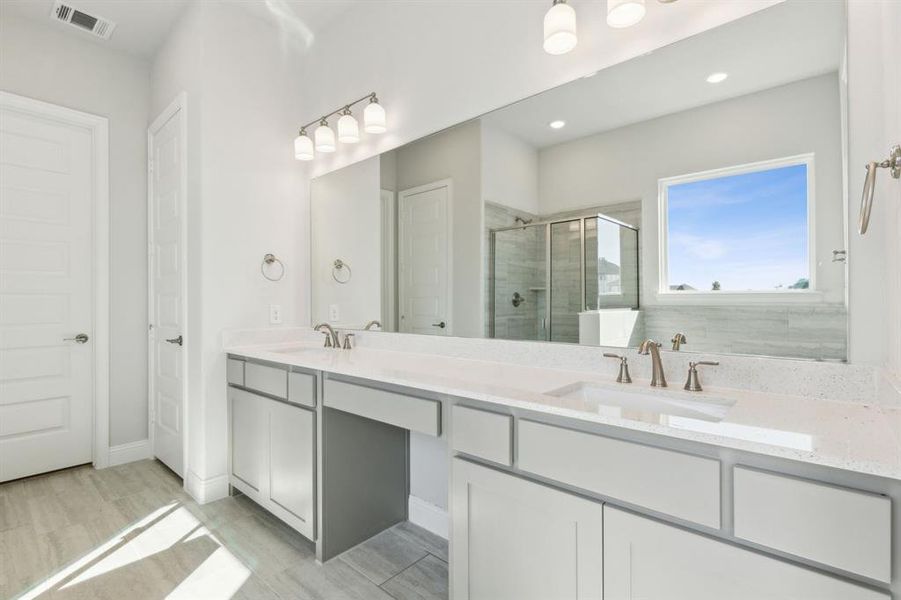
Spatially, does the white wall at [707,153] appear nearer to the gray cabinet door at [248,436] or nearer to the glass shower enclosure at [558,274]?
the glass shower enclosure at [558,274]

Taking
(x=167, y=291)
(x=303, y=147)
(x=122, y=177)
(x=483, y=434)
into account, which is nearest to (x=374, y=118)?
(x=303, y=147)

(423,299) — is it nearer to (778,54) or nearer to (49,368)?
(778,54)

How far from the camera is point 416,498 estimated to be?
88.2 inches

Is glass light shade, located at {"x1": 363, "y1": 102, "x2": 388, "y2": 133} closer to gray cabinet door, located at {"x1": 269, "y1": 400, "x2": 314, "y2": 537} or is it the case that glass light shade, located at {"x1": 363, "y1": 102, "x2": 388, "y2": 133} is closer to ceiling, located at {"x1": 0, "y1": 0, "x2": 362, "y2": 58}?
ceiling, located at {"x1": 0, "y1": 0, "x2": 362, "y2": 58}

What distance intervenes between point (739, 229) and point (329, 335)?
2.13m

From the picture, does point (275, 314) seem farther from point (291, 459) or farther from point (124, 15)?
point (124, 15)

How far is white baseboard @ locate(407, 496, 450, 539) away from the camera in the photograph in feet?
6.94

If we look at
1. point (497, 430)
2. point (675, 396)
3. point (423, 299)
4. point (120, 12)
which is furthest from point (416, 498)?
point (120, 12)

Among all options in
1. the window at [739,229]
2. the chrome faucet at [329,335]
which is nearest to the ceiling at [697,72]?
the window at [739,229]

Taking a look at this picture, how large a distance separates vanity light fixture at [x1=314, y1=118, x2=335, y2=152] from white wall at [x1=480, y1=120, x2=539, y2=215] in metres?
1.08

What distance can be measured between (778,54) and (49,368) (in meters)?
4.07

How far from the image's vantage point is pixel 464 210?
2.06 metres

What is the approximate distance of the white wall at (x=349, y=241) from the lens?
2488 mm

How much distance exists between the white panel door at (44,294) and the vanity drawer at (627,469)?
3225 mm
